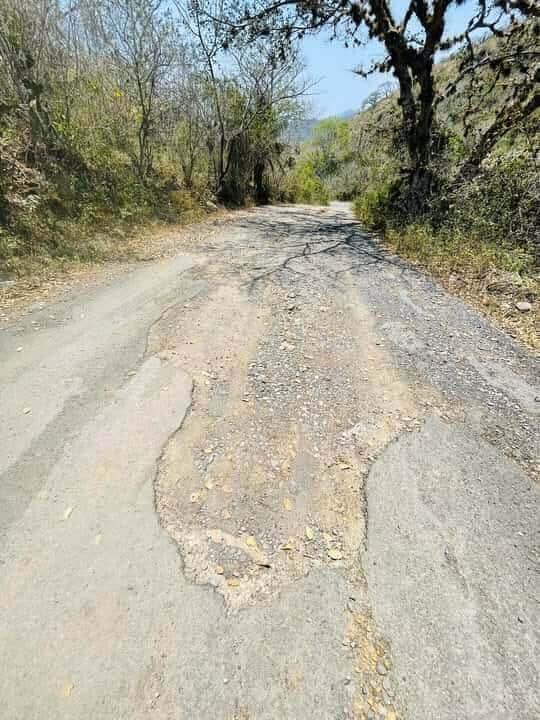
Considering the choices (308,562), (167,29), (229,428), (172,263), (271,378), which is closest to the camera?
(308,562)

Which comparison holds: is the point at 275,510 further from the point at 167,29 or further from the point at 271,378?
the point at 167,29

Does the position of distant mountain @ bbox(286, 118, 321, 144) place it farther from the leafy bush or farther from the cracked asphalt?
the cracked asphalt

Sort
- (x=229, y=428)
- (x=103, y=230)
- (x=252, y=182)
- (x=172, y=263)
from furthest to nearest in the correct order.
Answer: (x=252, y=182)
(x=103, y=230)
(x=172, y=263)
(x=229, y=428)

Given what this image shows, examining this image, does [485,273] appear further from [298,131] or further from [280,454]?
[298,131]

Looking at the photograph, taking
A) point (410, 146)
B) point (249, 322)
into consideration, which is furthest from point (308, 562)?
point (410, 146)

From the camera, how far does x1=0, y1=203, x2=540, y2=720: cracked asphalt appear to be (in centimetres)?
108

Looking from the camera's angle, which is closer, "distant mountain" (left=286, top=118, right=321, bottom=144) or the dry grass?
the dry grass

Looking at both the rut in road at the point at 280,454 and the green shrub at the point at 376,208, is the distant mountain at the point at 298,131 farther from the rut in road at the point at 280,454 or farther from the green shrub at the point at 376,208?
the rut in road at the point at 280,454

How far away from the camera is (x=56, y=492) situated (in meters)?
1.66

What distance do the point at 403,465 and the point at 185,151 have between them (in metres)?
10.2

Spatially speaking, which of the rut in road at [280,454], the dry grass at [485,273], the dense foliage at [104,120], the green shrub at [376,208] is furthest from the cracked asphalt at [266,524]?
the green shrub at [376,208]

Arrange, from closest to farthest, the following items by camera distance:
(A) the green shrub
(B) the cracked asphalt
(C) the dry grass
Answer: (B) the cracked asphalt → (C) the dry grass → (A) the green shrub

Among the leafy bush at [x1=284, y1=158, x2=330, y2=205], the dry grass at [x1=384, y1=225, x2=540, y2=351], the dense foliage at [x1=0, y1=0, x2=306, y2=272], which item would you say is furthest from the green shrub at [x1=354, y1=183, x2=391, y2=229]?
the leafy bush at [x1=284, y1=158, x2=330, y2=205]

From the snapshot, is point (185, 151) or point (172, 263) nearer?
point (172, 263)
